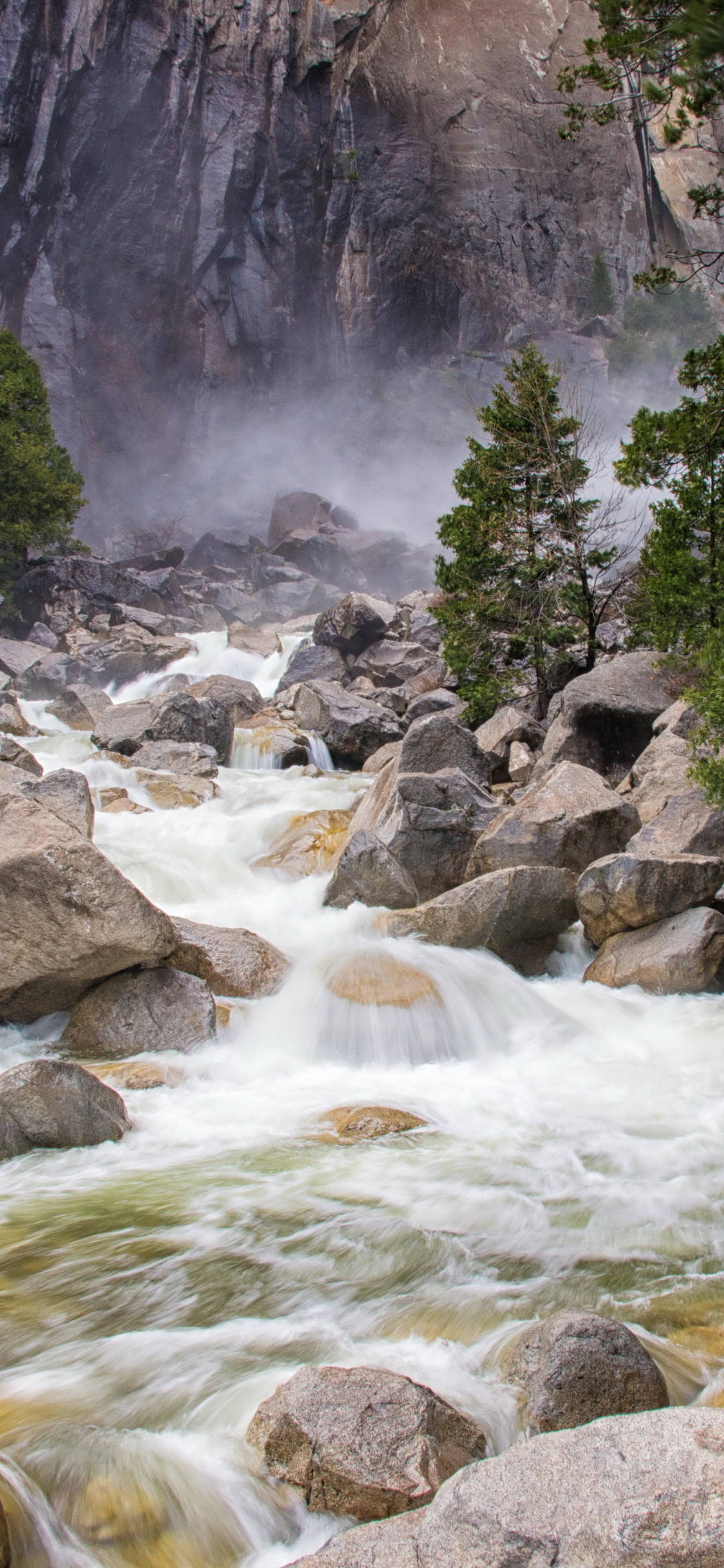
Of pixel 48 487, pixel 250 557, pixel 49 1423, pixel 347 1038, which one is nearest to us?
pixel 49 1423

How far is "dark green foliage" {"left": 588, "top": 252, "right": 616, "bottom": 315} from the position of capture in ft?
240

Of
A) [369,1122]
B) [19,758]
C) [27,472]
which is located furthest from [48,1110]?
[27,472]

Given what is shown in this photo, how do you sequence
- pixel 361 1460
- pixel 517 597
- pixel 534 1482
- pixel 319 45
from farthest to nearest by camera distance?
pixel 319 45
pixel 517 597
pixel 361 1460
pixel 534 1482

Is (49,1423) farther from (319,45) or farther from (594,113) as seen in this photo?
(319,45)

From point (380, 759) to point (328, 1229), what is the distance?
13765mm

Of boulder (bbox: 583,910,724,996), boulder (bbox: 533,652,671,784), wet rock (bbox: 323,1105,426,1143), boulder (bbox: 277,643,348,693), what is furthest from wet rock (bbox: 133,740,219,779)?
wet rock (bbox: 323,1105,426,1143)

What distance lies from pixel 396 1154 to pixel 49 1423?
10.0 feet

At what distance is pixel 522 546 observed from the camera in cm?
1762

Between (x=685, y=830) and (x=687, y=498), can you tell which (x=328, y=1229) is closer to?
(x=685, y=830)

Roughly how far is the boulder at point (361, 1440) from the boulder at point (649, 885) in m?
6.44

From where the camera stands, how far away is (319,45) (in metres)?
62.9

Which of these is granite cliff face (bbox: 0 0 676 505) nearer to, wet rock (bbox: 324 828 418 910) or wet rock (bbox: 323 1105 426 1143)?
wet rock (bbox: 324 828 418 910)

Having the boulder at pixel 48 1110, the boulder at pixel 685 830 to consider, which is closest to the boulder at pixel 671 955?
the boulder at pixel 685 830

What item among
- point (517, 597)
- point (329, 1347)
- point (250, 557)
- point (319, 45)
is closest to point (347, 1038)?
point (329, 1347)
